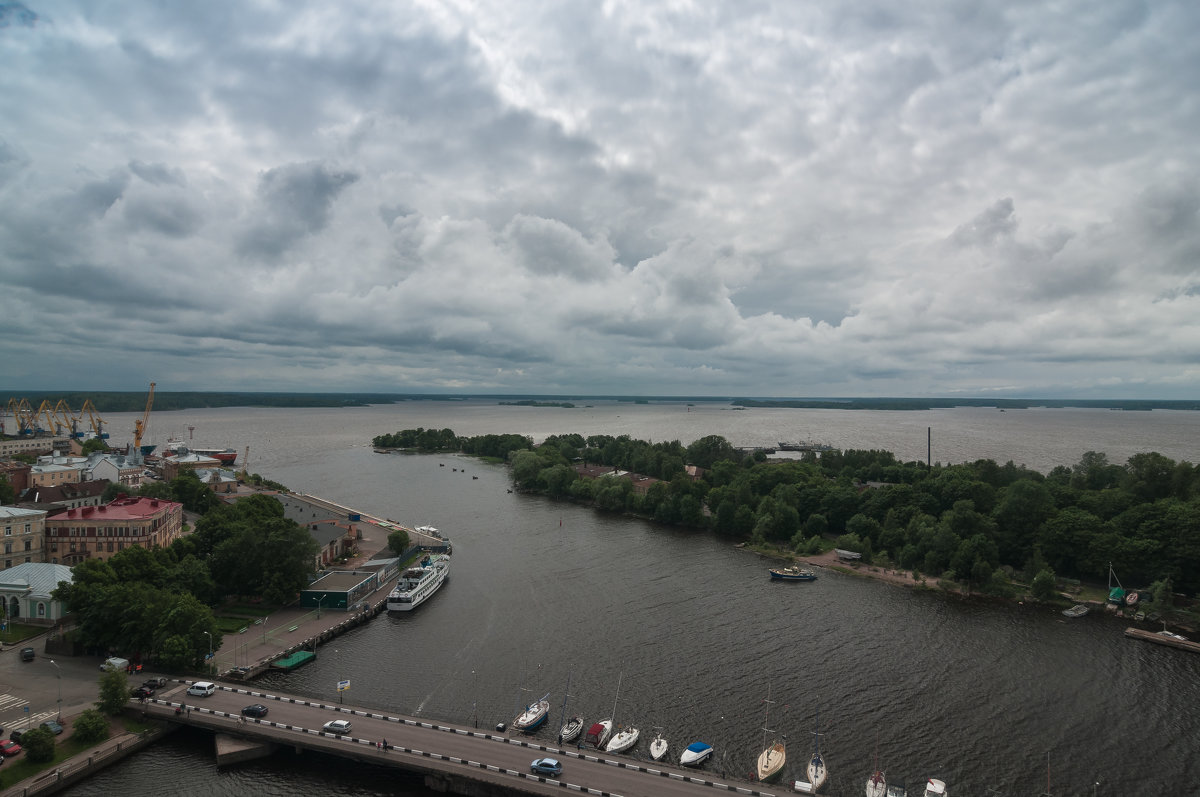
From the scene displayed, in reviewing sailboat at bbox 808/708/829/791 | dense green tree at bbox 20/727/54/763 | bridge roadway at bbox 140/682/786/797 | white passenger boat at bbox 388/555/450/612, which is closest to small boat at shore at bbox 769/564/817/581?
sailboat at bbox 808/708/829/791

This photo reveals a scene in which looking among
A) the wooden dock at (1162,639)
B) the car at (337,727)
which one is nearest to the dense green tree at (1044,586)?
the wooden dock at (1162,639)

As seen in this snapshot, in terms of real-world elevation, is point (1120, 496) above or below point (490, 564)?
Answer: above

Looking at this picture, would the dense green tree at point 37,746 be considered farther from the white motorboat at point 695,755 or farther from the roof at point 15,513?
the roof at point 15,513

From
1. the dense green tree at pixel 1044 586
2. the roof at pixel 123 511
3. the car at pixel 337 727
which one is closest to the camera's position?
the car at pixel 337 727

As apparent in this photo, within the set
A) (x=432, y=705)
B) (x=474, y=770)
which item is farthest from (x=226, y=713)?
(x=474, y=770)

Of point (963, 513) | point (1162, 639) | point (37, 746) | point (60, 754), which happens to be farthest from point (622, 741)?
point (963, 513)

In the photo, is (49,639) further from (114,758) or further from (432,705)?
(432,705)
